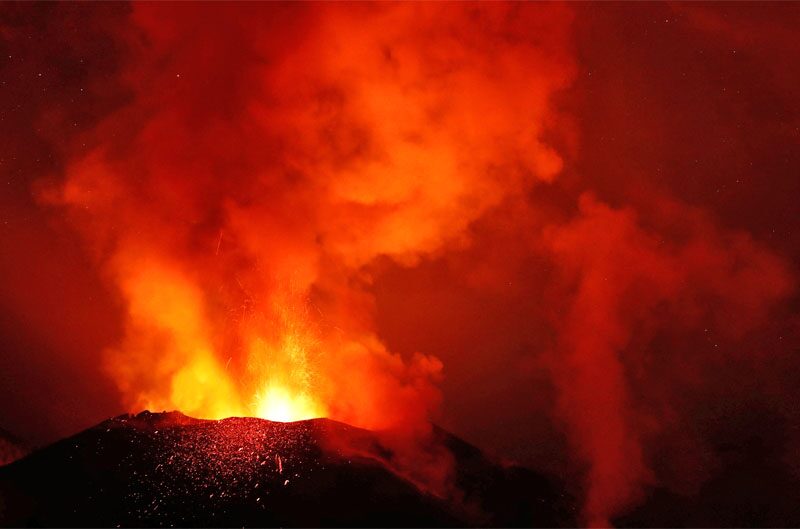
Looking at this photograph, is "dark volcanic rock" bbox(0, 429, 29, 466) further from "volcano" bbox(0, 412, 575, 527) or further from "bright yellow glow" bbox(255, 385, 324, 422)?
"bright yellow glow" bbox(255, 385, 324, 422)

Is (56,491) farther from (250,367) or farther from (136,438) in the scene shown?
(250,367)

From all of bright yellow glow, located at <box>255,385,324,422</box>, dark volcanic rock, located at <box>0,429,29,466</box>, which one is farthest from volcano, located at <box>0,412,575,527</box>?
dark volcanic rock, located at <box>0,429,29,466</box>

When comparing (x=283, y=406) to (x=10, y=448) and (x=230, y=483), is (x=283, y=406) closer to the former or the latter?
(x=230, y=483)

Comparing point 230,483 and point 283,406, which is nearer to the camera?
point 230,483

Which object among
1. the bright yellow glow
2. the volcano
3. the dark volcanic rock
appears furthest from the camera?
the dark volcanic rock

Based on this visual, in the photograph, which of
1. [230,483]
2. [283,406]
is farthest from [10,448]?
[230,483]

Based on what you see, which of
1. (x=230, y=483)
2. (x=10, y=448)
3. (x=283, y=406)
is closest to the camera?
(x=230, y=483)
